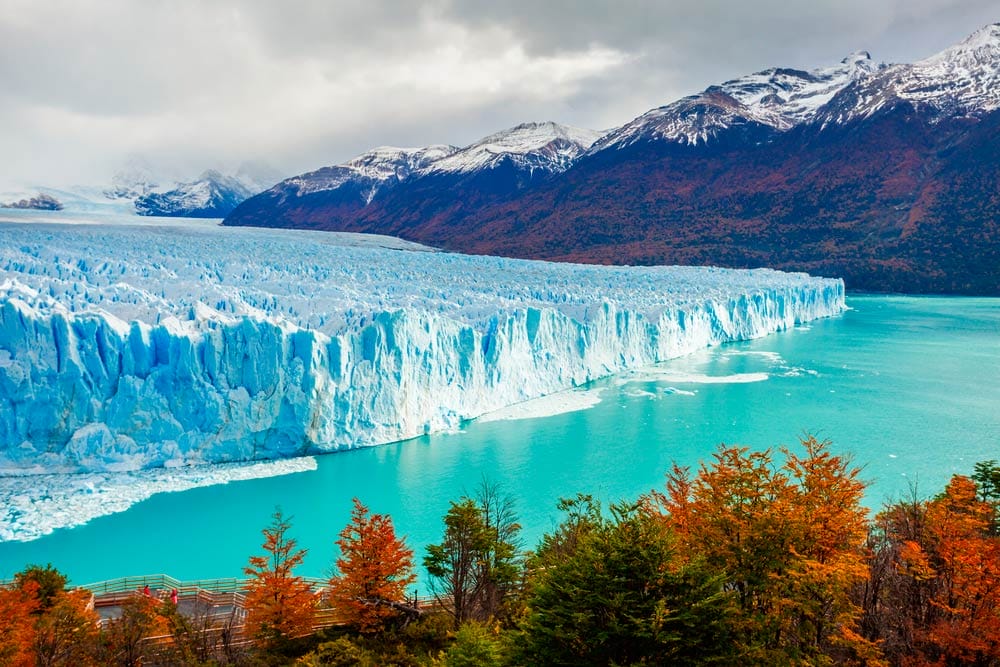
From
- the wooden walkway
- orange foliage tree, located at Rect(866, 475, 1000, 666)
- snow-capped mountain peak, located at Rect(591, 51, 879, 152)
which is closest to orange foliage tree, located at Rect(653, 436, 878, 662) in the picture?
→ orange foliage tree, located at Rect(866, 475, 1000, 666)

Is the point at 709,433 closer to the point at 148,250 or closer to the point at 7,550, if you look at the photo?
the point at 7,550

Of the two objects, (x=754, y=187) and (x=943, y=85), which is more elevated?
(x=943, y=85)

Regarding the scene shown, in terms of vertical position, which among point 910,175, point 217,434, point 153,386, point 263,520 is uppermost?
point 910,175

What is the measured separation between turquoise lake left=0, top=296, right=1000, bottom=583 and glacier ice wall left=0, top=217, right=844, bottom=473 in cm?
134

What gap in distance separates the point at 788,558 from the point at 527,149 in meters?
108

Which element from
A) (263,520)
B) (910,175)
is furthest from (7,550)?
(910,175)

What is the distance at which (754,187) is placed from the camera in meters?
78.8

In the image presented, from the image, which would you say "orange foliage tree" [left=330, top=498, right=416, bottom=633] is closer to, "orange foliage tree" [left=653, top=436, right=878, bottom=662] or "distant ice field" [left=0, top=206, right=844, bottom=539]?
"orange foliage tree" [left=653, top=436, right=878, bottom=662]

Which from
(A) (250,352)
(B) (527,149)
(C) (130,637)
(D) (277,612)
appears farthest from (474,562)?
(B) (527,149)

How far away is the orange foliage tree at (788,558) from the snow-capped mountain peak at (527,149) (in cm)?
10110

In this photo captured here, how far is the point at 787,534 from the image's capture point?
536cm

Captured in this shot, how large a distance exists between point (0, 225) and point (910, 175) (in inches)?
3150

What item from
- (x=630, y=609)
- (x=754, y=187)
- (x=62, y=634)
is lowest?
(x=62, y=634)

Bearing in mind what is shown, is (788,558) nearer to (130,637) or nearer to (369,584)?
(369,584)
